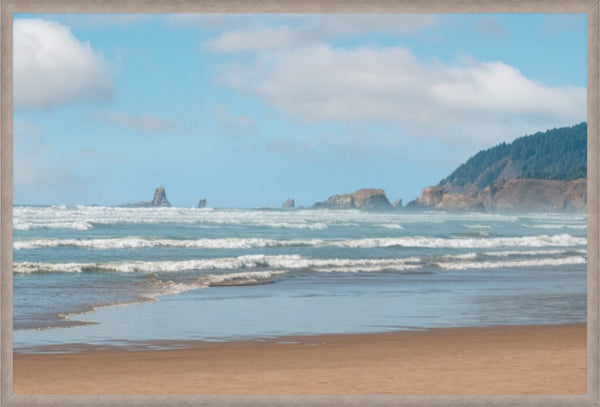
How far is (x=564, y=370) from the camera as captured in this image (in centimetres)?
731

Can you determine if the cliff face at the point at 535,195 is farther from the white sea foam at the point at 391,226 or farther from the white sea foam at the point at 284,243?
the white sea foam at the point at 284,243

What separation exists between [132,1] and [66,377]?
3704 millimetres

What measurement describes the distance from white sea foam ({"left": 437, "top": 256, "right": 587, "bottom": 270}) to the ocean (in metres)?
0.05

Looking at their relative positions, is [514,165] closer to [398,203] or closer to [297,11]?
[398,203]

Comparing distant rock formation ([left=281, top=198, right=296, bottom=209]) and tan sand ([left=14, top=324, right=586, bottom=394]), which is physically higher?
distant rock formation ([left=281, top=198, right=296, bottom=209])

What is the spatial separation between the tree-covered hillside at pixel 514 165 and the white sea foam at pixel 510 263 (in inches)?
1232

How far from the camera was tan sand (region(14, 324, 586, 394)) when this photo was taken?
21.8ft

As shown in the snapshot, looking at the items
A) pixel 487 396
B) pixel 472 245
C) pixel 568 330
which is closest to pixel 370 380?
pixel 487 396

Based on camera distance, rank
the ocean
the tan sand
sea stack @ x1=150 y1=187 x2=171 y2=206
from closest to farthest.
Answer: the tan sand → the ocean → sea stack @ x1=150 y1=187 x2=171 y2=206

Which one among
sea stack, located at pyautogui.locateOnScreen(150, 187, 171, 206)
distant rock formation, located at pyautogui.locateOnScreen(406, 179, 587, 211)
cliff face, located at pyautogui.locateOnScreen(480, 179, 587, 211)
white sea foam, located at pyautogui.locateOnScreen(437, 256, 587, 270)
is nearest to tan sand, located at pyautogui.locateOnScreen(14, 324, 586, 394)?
white sea foam, located at pyautogui.locateOnScreen(437, 256, 587, 270)

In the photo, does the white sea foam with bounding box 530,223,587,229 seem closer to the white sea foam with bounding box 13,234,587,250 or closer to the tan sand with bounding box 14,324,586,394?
the white sea foam with bounding box 13,234,587,250

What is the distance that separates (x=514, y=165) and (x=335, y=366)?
54552 mm

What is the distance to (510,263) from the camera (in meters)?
23.0

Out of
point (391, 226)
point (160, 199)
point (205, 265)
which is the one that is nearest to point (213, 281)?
point (205, 265)
